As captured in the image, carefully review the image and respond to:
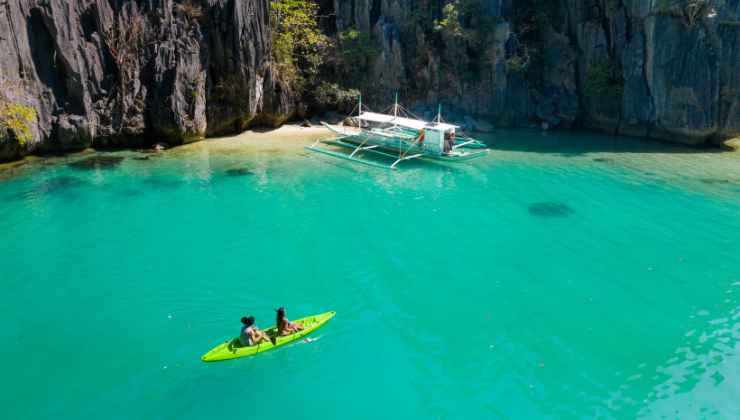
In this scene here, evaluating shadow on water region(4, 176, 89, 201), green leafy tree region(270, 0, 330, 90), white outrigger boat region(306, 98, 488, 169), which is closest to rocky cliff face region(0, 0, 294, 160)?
green leafy tree region(270, 0, 330, 90)

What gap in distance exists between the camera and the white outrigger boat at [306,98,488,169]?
3434 cm

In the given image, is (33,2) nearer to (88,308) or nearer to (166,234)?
(166,234)

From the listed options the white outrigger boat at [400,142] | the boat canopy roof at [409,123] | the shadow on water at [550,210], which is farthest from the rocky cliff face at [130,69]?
the shadow on water at [550,210]

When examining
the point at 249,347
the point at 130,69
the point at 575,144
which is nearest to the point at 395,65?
the point at 575,144

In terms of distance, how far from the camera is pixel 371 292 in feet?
59.2

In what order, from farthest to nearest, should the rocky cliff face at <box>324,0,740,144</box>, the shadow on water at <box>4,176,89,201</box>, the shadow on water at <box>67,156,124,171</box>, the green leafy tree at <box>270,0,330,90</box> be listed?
the green leafy tree at <box>270,0,330,90</box>, the rocky cliff face at <box>324,0,740,144</box>, the shadow on water at <box>67,156,124,171</box>, the shadow on water at <box>4,176,89,201</box>

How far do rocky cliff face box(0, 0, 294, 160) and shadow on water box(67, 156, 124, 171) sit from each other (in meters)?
1.79

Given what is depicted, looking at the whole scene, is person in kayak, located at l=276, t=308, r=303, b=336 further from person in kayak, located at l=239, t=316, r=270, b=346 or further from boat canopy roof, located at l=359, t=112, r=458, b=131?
boat canopy roof, located at l=359, t=112, r=458, b=131

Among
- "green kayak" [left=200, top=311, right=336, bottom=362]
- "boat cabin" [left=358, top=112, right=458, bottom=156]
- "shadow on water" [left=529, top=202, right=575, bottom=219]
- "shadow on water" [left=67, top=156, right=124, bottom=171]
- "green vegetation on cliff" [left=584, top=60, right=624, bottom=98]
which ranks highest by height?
"green vegetation on cliff" [left=584, top=60, right=624, bottom=98]

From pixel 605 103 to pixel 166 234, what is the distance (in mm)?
38110

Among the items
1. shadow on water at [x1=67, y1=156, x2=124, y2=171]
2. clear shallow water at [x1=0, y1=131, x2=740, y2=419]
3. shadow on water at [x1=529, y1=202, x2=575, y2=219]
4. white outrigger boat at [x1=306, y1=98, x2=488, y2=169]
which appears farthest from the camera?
white outrigger boat at [x1=306, y1=98, x2=488, y2=169]

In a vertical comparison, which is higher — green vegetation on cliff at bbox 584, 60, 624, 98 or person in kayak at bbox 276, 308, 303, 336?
green vegetation on cliff at bbox 584, 60, 624, 98

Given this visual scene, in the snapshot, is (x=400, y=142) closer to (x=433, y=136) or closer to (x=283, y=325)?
(x=433, y=136)

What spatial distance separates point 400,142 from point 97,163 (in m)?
19.1
